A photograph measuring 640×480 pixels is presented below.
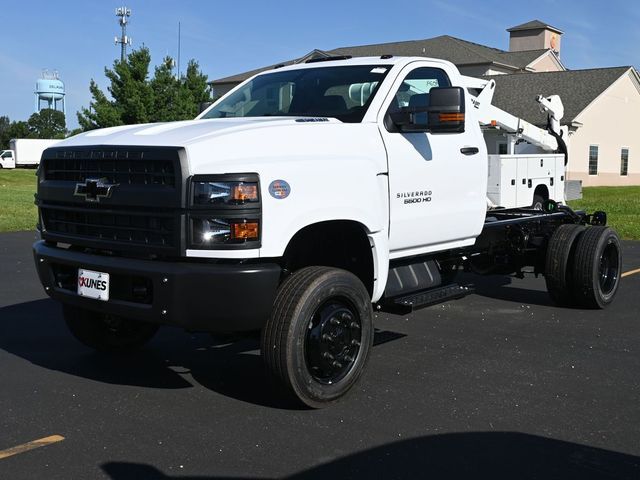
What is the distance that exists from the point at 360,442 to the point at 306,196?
144 centimetres

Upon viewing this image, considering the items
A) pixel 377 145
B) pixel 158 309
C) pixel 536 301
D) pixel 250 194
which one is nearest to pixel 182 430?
pixel 158 309

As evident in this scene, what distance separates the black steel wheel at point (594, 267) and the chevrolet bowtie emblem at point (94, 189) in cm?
505

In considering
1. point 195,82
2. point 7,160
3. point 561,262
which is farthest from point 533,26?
point 561,262

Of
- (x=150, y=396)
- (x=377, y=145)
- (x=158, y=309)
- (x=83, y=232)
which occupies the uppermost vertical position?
(x=377, y=145)

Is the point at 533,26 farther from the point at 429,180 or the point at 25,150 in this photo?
the point at 429,180

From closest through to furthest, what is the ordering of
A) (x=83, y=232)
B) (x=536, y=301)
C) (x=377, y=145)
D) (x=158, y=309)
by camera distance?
Result: (x=158, y=309), (x=83, y=232), (x=377, y=145), (x=536, y=301)

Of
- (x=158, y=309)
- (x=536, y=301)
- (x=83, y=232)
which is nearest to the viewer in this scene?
(x=158, y=309)

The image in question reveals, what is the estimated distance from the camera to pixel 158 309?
441 cm

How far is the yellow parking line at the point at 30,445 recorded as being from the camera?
13.4 feet

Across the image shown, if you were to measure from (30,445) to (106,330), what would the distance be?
1.89m

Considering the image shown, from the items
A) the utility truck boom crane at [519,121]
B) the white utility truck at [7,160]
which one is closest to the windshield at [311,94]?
the utility truck boom crane at [519,121]

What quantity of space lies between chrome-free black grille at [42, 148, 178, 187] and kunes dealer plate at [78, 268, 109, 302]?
57cm

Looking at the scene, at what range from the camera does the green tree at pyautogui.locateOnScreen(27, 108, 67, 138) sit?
4195 inches

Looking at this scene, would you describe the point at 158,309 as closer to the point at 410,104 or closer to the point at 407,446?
the point at 407,446
